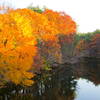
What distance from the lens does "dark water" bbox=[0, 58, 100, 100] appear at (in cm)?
4238

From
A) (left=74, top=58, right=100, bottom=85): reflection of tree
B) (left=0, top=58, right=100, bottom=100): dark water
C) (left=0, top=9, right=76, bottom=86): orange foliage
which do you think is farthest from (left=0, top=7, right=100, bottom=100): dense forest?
(left=74, top=58, right=100, bottom=85): reflection of tree

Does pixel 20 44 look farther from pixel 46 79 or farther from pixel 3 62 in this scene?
pixel 46 79

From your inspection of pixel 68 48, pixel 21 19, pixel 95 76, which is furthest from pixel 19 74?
pixel 68 48

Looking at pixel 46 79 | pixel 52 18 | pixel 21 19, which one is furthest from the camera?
pixel 52 18

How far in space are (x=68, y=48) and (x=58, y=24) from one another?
1798cm

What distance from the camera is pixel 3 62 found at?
37844mm

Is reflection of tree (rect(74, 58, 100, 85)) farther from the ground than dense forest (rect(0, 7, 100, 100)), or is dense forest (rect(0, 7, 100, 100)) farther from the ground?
dense forest (rect(0, 7, 100, 100))

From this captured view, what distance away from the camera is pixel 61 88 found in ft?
163

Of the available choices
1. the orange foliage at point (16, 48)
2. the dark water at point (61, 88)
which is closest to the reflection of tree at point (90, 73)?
the dark water at point (61, 88)

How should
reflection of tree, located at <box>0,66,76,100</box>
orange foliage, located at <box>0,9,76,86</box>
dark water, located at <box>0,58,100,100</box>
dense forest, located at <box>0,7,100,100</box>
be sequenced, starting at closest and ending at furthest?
orange foliage, located at <box>0,9,76,86</box> → dense forest, located at <box>0,7,100,100</box> → reflection of tree, located at <box>0,66,76,100</box> → dark water, located at <box>0,58,100,100</box>

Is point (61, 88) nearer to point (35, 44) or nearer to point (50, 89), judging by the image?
point (50, 89)

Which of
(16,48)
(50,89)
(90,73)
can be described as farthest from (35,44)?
(90,73)

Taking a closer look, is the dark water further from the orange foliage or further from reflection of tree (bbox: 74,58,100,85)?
the orange foliage

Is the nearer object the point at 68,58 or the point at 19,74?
the point at 19,74
